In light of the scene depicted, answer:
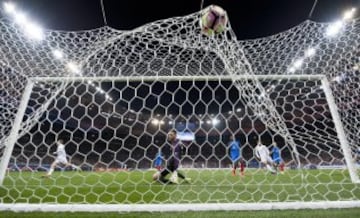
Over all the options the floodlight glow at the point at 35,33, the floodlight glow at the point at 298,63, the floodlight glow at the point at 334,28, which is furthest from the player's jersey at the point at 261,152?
the floodlight glow at the point at 35,33

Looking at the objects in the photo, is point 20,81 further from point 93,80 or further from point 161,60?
point 161,60

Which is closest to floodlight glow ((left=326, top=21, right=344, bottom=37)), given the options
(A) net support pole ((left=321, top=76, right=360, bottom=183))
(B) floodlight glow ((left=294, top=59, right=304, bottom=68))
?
(B) floodlight glow ((left=294, top=59, right=304, bottom=68))

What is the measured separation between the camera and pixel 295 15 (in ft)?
40.0

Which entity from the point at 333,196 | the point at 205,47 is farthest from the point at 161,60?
the point at 333,196

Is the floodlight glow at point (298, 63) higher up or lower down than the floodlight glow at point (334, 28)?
lower down

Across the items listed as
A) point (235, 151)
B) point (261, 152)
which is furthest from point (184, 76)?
point (261, 152)

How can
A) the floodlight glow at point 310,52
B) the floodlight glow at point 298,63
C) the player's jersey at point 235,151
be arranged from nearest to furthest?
the floodlight glow at point 310,52 → the floodlight glow at point 298,63 → the player's jersey at point 235,151

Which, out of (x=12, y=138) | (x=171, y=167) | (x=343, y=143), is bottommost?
(x=171, y=167)

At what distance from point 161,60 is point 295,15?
32.0ft

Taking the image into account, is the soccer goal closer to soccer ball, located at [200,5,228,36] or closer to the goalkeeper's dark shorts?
soccer ball, located at [200,5,228,36]

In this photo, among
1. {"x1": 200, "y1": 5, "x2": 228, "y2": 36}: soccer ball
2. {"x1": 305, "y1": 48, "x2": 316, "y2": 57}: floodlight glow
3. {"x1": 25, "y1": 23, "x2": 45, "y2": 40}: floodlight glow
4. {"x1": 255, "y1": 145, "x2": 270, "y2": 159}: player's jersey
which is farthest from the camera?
{"x1": 255, "y1": 145, "x2": 270, "y2": 159}: player's jersey

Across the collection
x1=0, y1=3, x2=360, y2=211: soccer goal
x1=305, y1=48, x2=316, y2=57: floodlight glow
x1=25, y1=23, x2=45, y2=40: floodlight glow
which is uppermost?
x1=25, y1=23, x2=45, y2=40: floodlight glow

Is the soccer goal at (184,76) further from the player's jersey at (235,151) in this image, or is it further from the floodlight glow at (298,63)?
the player's jersey at (235,151)

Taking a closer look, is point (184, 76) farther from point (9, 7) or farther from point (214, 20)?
point (9, 7)
